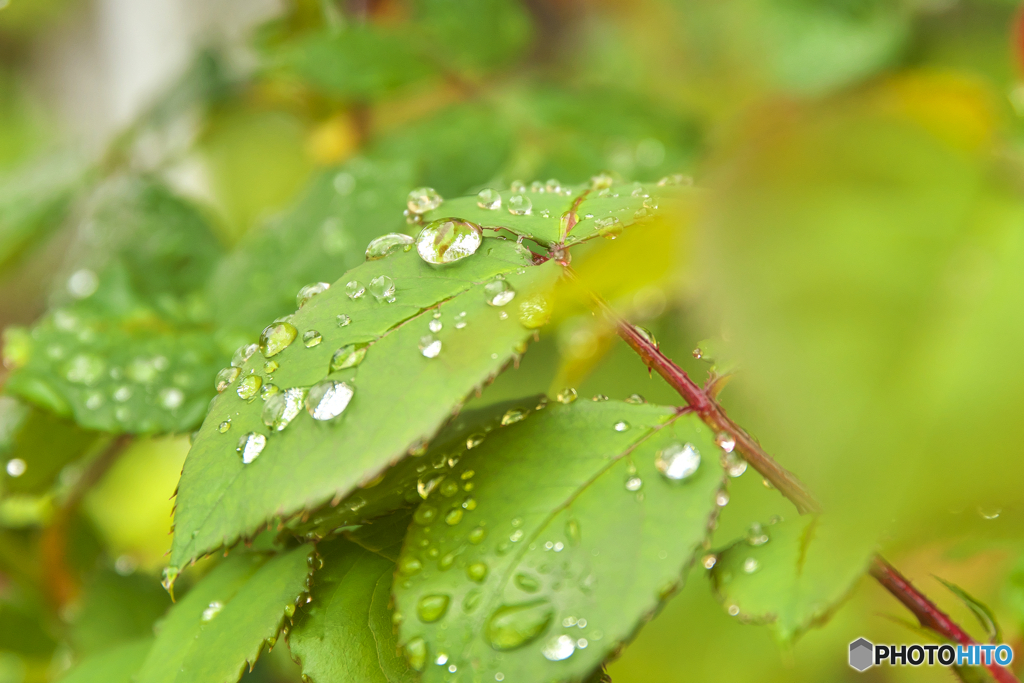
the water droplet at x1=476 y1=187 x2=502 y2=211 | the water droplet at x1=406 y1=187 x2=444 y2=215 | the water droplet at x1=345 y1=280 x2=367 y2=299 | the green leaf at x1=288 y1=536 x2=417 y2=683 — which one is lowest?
the green leaf at x1=288 y1=536 x2=417 y2=683

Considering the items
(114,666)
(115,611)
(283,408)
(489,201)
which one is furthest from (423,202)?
(115,611)

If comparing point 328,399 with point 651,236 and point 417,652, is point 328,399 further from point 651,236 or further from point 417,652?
point 651,236

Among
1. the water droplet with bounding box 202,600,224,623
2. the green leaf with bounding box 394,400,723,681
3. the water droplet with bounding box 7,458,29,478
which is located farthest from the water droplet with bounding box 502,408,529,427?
the water droplet with bounding box 7,458,29,478

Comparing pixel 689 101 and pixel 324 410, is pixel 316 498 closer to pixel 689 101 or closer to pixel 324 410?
pixel 324 410

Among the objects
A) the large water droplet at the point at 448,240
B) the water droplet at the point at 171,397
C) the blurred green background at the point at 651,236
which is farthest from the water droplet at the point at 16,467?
the large water droplet at the point at 448,240

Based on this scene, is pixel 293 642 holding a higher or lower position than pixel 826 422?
lower

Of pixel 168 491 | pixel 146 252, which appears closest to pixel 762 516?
pixel 146 252

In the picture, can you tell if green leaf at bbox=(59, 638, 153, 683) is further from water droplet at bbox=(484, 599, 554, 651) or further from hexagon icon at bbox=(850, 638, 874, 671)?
hexagon icon at bbox=(850, 638, 874, 671)

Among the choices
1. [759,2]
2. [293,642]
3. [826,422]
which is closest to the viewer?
[826,422]

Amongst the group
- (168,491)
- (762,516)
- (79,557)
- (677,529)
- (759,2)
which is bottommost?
(168,491)
